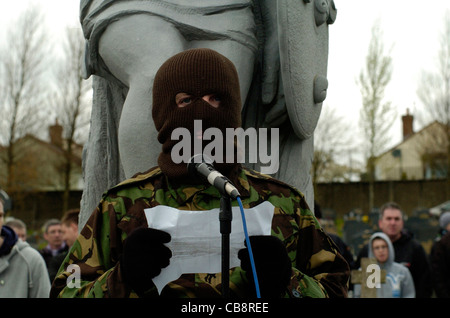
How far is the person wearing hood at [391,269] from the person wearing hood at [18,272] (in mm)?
2946

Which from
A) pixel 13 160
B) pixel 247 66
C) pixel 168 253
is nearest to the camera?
pixel 168 253

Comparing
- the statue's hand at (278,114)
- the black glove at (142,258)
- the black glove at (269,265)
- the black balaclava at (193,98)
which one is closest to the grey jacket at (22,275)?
the statue's hand at (278,114)

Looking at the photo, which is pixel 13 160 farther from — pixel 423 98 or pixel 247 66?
pixel 247 66

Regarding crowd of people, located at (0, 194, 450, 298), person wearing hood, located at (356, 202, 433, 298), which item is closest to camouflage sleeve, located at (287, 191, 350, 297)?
crowd of people, located at (0, 194, 450, 298)

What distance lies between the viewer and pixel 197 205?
217 centimetres

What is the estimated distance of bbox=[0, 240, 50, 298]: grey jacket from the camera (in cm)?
493

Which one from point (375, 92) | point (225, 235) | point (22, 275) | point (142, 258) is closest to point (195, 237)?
point (142, 258)

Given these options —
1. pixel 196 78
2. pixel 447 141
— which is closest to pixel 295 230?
pixel 196 78

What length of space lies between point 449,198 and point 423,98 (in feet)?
16.6

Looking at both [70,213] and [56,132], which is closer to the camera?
[70,213]

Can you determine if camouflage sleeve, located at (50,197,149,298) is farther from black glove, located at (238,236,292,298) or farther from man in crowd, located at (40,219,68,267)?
man in crowd, located at (40,219,68,267)

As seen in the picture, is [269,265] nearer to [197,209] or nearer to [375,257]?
[197,209]

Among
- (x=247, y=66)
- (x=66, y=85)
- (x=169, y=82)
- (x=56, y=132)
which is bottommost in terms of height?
(x=169, y=82)

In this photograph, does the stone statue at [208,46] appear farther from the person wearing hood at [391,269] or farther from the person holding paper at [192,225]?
the person wearing hood at [391,269]
